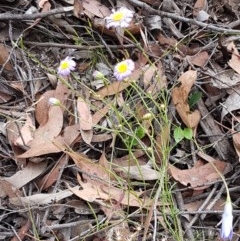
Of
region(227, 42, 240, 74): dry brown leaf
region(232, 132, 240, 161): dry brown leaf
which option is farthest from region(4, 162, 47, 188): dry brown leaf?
region(227, 42, 240, 74): dry brown leaf

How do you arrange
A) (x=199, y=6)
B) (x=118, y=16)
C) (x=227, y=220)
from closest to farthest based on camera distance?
(x=227, y=220), (x=118, y=16), (x=199, y=6)

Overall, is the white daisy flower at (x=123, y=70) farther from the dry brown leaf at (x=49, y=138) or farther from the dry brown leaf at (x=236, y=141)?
the dry brown leaf at (x=236, y=141)

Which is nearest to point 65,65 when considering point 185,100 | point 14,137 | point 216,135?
point 14,137

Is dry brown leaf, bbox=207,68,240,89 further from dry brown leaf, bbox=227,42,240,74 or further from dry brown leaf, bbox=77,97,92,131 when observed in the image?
dry brown leaf, bbox=77,97,92,131

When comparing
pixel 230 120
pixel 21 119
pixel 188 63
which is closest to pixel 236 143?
pixel 230 120

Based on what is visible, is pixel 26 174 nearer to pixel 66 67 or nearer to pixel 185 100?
pixel 66 67

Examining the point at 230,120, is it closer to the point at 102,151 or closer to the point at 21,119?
the point at 102,151
